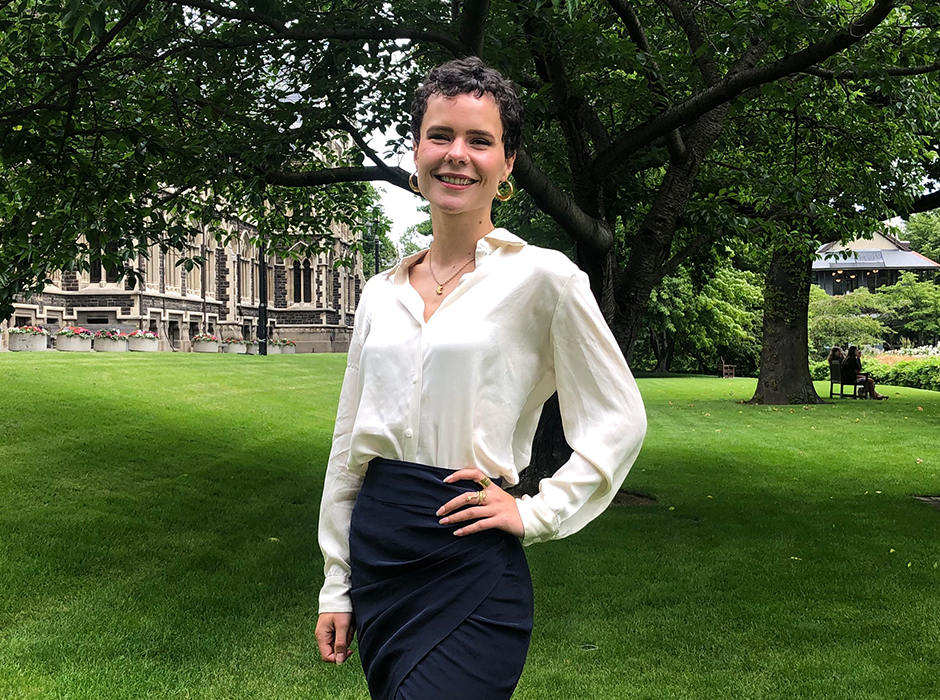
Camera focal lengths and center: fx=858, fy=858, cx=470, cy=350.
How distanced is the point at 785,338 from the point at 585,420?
23428 millimetres

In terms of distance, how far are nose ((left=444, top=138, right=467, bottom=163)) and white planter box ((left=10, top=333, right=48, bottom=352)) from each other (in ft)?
90.5

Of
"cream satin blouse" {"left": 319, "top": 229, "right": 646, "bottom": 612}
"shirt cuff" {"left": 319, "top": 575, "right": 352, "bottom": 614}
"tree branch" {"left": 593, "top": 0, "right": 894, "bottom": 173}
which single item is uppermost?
"tree branch" {"left": 593, "top": 0, "right": 894, "bottom": 173}

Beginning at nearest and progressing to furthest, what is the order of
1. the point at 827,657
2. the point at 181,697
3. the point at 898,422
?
the point at 181,697, the point at 827,657, the point at 898,422

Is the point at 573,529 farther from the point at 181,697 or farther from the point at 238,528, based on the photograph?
the point at 238,528

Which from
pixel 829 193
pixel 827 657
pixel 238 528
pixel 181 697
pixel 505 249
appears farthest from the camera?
pixel 829 193

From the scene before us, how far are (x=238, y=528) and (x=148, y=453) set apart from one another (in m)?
3.74

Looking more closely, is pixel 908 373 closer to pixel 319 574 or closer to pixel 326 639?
pixel 319 574

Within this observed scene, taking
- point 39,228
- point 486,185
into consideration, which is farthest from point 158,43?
point 486,185

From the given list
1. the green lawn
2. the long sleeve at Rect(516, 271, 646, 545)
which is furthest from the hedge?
the long sleeve at Rect(516, 271, 646, 545)

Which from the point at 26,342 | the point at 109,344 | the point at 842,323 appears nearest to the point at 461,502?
the point at 26,342

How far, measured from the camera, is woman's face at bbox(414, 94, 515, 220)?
2107mm

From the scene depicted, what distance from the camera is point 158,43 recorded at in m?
8.98

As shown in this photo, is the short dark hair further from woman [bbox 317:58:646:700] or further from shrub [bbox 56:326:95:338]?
shrub [bbox 56:326:95:338]

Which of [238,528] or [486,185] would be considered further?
[238,528]
